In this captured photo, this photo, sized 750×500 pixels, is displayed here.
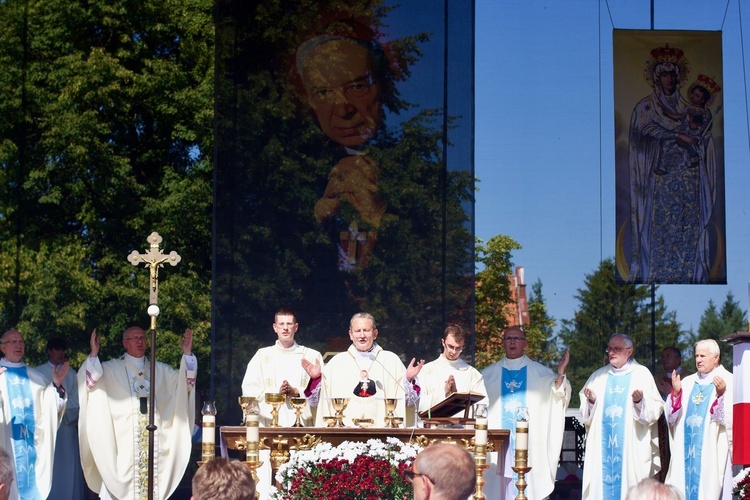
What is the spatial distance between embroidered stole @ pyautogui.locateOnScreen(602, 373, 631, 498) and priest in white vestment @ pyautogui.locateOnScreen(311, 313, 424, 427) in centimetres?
215

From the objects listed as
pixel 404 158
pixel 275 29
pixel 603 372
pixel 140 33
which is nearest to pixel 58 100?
pixel 140 33

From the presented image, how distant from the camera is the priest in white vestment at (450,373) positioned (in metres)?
9.59

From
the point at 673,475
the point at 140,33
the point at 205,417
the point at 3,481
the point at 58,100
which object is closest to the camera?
the point at 3,481

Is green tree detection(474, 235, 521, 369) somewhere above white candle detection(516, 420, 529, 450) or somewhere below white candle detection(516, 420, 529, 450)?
above

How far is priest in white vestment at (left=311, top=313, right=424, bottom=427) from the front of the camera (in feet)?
29.0

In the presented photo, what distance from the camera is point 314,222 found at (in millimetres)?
11273

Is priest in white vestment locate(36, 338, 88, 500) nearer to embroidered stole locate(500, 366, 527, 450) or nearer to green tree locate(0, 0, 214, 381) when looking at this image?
green tree locate(0, 0, 214, 381)

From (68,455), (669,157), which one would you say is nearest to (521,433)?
(68,455)

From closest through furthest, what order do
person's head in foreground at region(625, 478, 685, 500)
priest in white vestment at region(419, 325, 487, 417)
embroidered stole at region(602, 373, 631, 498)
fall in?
1. person's head in foreground at region(625, 478, 685, 500)
2. priest in white vestment at region(419, 325, 487, 417)
3. embroidered stole at region(602, 373, 631, 498)

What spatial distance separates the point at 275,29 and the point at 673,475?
5165mm

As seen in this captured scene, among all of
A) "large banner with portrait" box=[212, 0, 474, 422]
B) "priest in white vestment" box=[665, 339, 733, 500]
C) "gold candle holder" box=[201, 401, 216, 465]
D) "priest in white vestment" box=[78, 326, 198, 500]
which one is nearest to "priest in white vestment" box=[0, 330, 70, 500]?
"priest in white vestment" box=[78, 326, 198, 500]

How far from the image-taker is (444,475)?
13.9 feet

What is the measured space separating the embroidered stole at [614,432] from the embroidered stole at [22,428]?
4692mm

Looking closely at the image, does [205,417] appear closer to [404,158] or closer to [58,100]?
[404,158]
